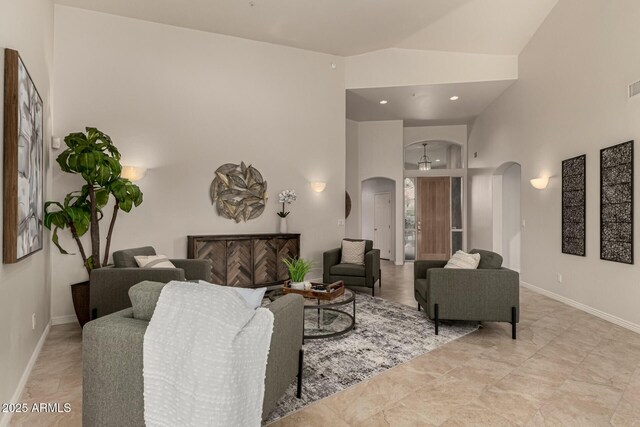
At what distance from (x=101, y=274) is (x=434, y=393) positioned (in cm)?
315

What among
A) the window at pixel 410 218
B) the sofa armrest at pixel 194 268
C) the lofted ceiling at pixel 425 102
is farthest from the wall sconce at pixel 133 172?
the window at pixel 410 218

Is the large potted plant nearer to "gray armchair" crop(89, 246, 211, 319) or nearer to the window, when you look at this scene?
"gray armchair" crop(89, 246, 211, 319)

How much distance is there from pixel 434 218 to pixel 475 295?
6.07 meters

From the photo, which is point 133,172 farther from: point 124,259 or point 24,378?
point 24,378

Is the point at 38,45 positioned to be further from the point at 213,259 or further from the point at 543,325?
the point at 543,325

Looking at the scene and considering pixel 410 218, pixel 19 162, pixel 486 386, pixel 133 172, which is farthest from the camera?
pixel 410 218

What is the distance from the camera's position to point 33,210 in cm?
270

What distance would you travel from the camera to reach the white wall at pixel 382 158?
8688mm

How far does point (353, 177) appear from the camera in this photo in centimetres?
882

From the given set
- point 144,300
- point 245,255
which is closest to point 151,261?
point 245,255

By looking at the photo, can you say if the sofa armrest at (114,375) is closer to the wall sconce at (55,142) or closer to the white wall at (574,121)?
the wall sconce at (55,142)

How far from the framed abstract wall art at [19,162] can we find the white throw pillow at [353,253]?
4051 mm

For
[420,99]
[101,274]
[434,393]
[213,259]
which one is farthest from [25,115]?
[420,99]

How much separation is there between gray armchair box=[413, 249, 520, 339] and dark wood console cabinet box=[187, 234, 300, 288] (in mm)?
2576
